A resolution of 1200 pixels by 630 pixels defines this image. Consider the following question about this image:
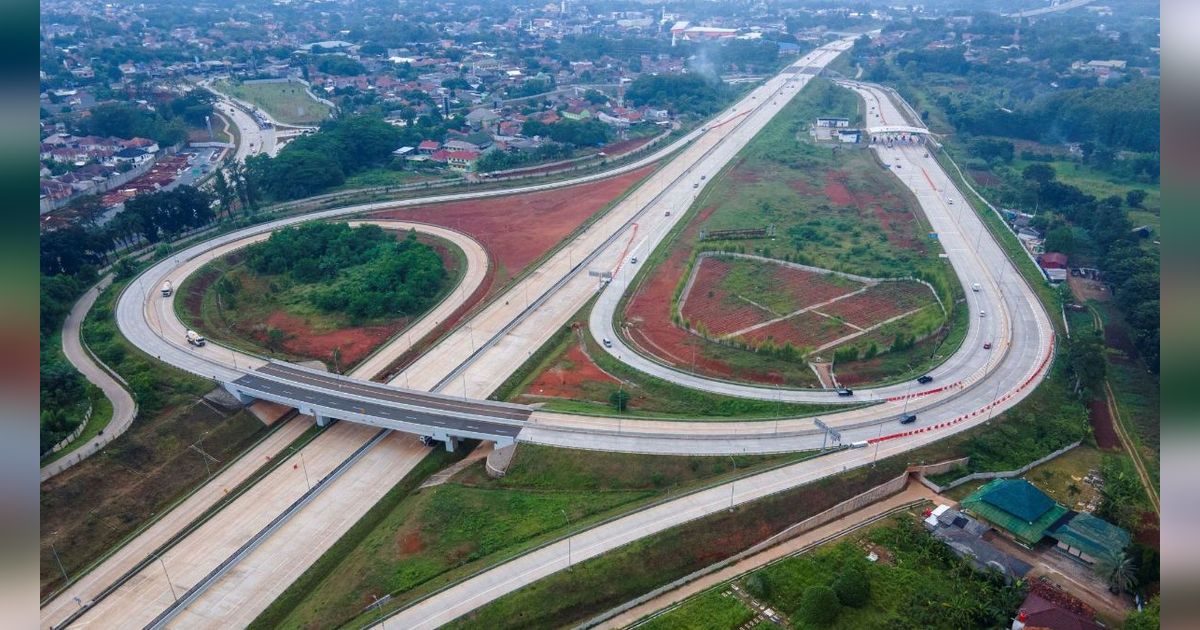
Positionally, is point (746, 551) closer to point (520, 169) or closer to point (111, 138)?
point (520, 169)

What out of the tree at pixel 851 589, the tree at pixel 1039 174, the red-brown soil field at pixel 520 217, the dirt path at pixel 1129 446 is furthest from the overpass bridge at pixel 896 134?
the tree at pixel 851 589

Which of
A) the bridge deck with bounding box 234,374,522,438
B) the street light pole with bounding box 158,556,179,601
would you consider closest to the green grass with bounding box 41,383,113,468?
the bridge deck with bounding box 234,374,522,438

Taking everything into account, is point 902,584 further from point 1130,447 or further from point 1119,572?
point 1130,447

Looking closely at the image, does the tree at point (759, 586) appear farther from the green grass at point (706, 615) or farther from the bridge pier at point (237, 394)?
the bridge pier at point (237, 394)

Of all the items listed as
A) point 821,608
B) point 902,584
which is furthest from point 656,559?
point 902,584
